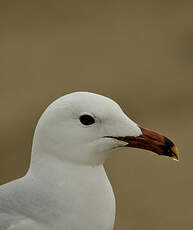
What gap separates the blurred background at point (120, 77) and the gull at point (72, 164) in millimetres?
2077

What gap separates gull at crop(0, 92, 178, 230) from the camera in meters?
2.13

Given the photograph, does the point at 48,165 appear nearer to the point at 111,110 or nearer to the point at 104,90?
the point at 111,110

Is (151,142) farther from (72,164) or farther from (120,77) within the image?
(120,77)

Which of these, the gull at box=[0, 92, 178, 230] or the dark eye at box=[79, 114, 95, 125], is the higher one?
the dark eye at box=[79, 114, 95, 125]

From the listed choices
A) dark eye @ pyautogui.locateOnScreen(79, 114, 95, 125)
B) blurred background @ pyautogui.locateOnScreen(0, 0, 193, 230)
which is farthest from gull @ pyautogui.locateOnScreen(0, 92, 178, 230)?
blurred background @ pyautogui.locateOnScreen(0, 0, 193, 230)

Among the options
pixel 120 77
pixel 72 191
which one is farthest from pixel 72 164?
pixel 120 77

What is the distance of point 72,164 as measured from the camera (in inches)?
85.7

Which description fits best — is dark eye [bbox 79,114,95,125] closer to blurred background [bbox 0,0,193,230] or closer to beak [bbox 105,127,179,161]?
beak [bbox 105,127,179,161]

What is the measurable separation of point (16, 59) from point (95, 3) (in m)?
1.07

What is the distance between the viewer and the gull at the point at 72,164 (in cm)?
213

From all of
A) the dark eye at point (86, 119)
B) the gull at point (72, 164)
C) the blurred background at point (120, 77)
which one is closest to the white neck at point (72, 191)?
the gull at point (72, 164)

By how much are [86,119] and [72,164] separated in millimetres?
141

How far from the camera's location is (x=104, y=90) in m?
5.38

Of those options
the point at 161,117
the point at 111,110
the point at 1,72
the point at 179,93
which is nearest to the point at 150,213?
the point at 161,117
